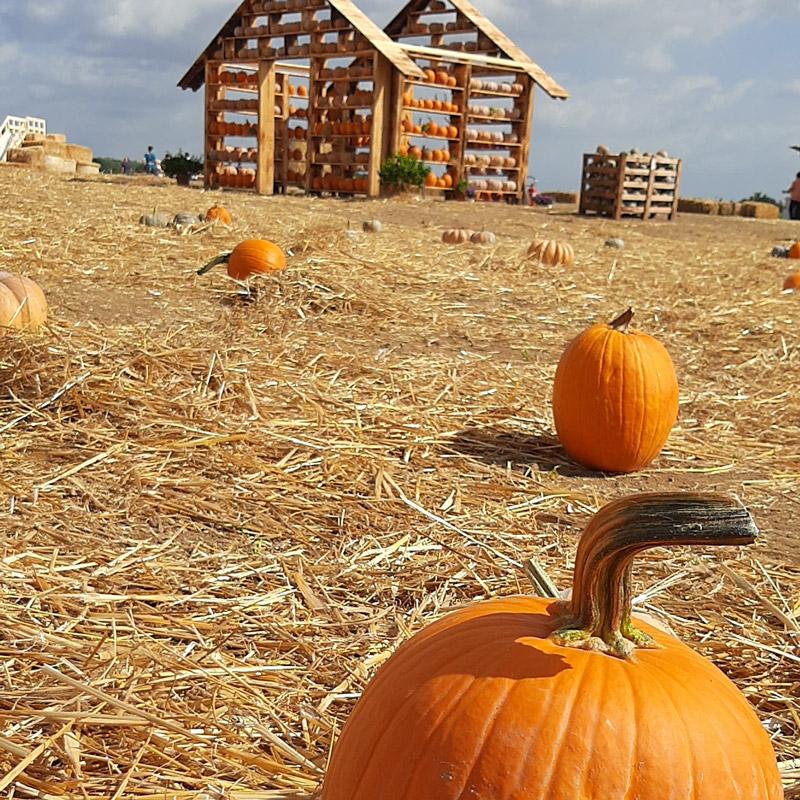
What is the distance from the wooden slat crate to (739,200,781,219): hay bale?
15.1 ft

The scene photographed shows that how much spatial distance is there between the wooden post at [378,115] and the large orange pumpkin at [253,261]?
46.2ft

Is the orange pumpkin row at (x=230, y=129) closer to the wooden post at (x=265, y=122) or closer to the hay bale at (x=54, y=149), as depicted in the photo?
the wooden post at (x=265, y=122)

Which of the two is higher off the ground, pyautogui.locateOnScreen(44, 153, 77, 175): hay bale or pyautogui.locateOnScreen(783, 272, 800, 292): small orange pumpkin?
pyautogui.locateOnScreen(44, 153, 77, 175): hay bale

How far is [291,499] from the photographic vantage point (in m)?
3.56

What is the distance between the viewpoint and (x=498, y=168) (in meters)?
24.4

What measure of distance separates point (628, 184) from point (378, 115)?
6.30m

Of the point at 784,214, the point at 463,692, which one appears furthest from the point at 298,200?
the point at 784,214

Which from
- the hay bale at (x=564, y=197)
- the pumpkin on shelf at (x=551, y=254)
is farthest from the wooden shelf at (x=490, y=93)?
the pumpkin on shelf at (x=551, y=254)

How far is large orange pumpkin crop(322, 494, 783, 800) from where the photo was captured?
A: 136cm

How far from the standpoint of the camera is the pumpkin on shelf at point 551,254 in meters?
10.3

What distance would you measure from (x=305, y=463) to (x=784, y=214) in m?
37.0

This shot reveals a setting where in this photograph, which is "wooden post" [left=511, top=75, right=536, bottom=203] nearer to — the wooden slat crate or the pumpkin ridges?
the wooden slat crate

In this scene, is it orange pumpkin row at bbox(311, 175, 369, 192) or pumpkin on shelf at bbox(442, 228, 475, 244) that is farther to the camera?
orange pumpkin row at bbox(311, 175, 369, 192)

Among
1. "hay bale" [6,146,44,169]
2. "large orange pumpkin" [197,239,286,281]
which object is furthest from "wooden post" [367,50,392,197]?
"large orange pumpkin" [197,239,286,281]
